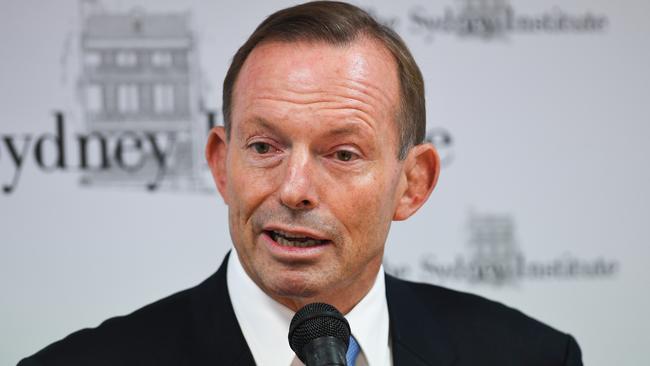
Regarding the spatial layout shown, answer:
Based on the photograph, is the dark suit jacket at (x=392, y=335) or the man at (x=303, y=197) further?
the dark suit jacket at (x=392, y=335)

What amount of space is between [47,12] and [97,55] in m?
0.21

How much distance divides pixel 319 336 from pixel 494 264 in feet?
6.22

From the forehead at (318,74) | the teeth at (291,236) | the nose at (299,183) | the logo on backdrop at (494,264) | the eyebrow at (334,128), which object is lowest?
the logo on backdrop at (494,264)

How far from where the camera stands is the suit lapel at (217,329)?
5.91 feet

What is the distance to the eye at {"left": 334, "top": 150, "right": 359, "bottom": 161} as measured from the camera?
5.67 ft

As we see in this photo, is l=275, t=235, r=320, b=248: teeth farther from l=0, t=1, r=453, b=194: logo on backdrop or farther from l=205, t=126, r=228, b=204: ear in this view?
l=0, t=1, r=453, b=194: logo on backdrop

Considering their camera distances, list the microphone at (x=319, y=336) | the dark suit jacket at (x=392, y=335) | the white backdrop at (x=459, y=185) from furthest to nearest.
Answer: the white backdrop at (x=459, y=185)
the dark suit jacket at (x=392, y=335)
the microphone at (x=319, y=336)

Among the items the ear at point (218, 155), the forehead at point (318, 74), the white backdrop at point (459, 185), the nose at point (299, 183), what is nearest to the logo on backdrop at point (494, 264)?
the white backdrop at point (459, 185)

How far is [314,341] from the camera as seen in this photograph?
1257 mm

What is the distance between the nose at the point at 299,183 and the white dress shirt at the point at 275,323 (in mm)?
285

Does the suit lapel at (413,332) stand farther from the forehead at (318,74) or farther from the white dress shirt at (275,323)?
the forehead at (318,74)

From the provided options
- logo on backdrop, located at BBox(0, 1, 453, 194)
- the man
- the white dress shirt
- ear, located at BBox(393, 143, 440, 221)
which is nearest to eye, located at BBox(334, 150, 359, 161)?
the man

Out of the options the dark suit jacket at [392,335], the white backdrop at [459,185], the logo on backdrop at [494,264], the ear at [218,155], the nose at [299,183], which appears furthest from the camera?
the logo on backdrop at [494,264]

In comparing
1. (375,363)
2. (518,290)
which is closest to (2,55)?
(375,363)
